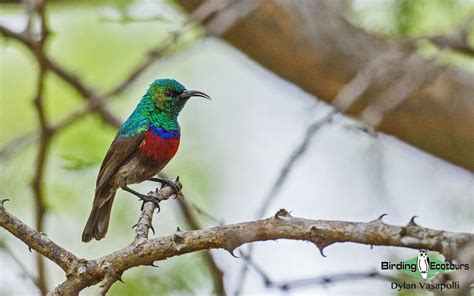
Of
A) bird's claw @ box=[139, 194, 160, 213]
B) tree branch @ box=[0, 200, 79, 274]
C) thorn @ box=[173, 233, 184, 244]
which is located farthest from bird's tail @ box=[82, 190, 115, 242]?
thorn @ box=[173, 233, 184, 244]

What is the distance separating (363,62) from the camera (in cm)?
696

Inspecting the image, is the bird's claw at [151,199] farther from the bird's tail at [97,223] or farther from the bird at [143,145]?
the bird's tail at [97,223]

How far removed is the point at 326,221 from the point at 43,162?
270 centimetres

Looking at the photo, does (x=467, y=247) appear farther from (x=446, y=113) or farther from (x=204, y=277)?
(x=446, y=113)

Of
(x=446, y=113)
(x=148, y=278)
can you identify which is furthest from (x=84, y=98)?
(x=446, y=113)

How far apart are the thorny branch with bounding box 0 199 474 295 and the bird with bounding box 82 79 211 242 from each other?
3.00 feet

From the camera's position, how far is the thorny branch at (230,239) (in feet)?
8.31

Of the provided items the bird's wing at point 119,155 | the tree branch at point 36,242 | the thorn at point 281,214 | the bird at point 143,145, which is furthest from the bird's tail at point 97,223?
the thorn at point 281,214

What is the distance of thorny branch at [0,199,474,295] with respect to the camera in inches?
99.7

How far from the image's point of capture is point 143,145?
395 centimetres

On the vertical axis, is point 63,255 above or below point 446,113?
below

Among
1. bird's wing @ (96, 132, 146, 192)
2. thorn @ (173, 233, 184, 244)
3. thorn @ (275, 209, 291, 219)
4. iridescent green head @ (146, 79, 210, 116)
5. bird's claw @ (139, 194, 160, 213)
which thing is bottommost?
thorn @ (173, 233, 184, 244)

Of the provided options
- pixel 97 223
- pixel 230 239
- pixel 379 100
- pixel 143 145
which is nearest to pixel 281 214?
pixel 230 239

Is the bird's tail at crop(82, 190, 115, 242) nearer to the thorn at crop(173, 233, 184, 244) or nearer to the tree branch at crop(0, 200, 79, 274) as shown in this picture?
the tree branch at crop(0, 200, 79, 274)
